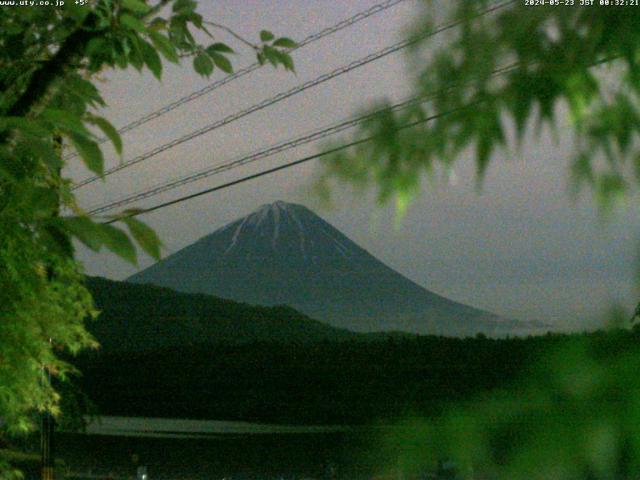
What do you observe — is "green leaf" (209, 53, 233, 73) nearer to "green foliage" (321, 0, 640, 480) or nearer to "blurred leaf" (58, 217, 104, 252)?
"blurred leaf" (58, 217, 104, 252)

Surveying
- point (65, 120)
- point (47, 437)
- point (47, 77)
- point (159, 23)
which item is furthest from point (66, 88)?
point (47, 437)

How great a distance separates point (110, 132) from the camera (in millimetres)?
1551

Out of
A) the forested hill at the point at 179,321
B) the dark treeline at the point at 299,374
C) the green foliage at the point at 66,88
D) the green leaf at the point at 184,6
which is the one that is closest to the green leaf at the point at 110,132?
the green foliage at the point at 66,88

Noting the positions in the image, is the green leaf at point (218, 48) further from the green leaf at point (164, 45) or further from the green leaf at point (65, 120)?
the green leaf at point (65, 120)

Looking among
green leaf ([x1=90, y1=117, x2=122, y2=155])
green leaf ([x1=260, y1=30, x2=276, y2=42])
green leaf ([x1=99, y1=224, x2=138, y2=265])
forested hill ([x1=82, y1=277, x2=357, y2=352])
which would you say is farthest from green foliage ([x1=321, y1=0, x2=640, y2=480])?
forested hill ([x1=82, y1=277, x2=357, y2=352])

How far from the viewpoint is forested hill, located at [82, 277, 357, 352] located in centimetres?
4941

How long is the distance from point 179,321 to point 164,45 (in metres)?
58.6

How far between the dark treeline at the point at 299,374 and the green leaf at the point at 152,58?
3.03 ft

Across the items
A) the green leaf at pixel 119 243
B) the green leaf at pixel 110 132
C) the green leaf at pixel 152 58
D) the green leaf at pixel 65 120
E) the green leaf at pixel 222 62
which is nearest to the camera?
the green leaf at pixel 119 243

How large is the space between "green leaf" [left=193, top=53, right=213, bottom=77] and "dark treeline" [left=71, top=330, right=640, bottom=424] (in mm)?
951

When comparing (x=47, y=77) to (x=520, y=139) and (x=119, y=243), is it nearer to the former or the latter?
(x=119, y=243)

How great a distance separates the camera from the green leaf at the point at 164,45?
6.90 feet

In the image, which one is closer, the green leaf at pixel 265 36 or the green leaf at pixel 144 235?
the green leaf at pixel 144 235

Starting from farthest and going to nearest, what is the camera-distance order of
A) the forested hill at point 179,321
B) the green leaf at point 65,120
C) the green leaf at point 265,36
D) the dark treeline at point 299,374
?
the forested hill at point 179,321 → the green leaf at point 265,36 → the green leaf at point 65,120 → the dark treeline at point 299,374
